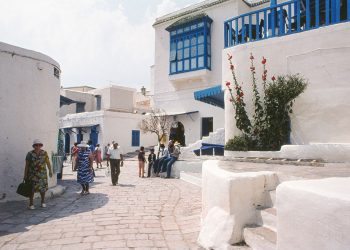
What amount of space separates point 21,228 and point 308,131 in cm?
712

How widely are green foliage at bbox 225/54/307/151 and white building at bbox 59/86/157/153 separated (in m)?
18.9

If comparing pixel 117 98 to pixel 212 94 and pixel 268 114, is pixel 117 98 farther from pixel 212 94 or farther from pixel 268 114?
pixel 268 114

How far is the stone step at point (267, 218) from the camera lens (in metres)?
3.44

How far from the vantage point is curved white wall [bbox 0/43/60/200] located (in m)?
8.02

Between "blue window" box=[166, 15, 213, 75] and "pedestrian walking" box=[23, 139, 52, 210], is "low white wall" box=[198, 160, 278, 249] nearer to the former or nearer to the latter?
"pedestrian walking" box=[23, 139, 52, 210]

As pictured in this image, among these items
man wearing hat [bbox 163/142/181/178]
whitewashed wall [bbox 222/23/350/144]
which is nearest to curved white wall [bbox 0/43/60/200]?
man wearing hat [bbox 163/142/181/178]

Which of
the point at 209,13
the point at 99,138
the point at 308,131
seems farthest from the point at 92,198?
the point at 99,138

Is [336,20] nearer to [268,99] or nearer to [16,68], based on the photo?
[268,99]

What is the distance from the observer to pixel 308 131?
8.38 m

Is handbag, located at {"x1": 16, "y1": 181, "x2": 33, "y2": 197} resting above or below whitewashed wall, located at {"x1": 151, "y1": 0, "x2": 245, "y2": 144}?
below

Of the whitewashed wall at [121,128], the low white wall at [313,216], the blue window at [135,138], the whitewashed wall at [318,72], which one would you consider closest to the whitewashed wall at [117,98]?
the whitewashed wall at [121,128]

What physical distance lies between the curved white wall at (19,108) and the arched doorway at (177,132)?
14737mm

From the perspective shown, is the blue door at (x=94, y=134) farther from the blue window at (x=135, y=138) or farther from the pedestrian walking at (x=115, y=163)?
the pedestrian walking at (x=115, y=163)

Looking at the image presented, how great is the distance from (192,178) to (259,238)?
803 cm
